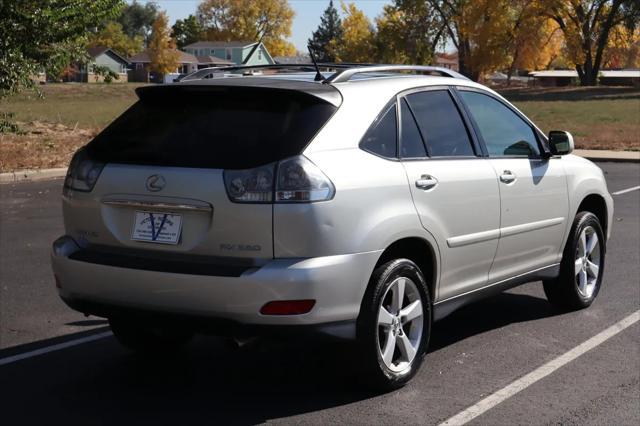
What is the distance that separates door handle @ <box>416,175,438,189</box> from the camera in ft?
17.9

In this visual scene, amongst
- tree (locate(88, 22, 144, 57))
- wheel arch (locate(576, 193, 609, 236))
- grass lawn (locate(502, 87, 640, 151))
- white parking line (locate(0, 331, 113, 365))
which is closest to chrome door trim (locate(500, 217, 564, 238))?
wheel arch (locate(576, 193, 609, 236))

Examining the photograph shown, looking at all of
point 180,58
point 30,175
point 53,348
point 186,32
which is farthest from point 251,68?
point 186,32

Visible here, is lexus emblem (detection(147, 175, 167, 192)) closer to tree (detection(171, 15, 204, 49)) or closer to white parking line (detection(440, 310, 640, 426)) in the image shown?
white parking line (detection(440, 310, 640, 426))

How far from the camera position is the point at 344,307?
16.0 feet

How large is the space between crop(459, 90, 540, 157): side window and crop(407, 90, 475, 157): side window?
0.75 feet

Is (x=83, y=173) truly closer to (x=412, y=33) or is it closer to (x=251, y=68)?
(x=251, y=68)

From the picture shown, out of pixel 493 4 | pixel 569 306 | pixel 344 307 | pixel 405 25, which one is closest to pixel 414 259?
pixel 344 307

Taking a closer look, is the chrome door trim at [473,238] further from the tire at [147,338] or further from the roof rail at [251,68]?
the tire at [147,338]

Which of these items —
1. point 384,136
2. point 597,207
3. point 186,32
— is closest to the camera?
point 384,136

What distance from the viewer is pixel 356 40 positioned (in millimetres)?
106125

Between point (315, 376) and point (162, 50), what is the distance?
115m

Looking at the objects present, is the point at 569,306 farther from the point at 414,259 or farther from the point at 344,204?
the point at 344,204

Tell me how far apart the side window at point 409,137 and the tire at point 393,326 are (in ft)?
2.15

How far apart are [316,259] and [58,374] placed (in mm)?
1952
